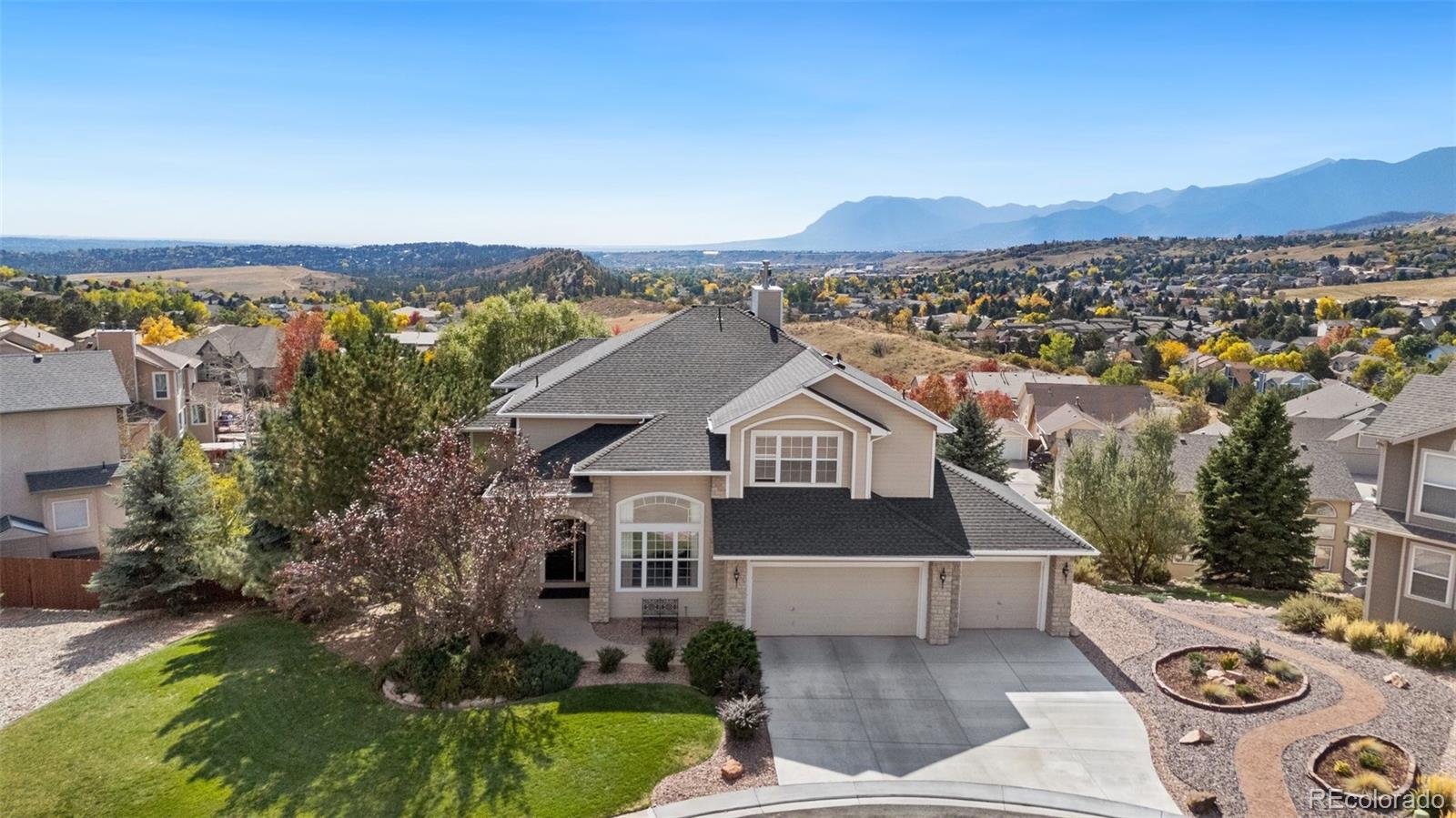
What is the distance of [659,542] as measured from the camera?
21219 millimetres

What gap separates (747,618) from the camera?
2053 centimetres

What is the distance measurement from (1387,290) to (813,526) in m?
200

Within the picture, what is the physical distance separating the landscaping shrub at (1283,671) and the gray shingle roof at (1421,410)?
275 inches

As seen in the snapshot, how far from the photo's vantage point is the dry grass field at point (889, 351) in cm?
10544

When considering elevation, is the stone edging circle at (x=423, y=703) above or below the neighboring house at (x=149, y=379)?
below

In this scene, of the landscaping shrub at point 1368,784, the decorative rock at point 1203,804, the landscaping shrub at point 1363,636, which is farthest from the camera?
the landscaping shrub at point 1363,636

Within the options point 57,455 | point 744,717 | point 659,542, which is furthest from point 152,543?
point 744,717

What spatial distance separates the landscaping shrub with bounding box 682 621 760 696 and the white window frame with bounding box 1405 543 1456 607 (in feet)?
52.7

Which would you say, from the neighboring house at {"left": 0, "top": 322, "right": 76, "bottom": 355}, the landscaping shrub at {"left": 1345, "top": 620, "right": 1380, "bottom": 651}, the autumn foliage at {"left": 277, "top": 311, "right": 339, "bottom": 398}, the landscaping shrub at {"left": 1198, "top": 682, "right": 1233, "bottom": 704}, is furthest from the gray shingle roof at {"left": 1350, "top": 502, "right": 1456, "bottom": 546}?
the neighboring house at {"left": 0, "top": 322, "right": 76, "bottom": 355}

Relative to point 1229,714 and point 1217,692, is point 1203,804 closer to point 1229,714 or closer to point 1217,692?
point 1229,714

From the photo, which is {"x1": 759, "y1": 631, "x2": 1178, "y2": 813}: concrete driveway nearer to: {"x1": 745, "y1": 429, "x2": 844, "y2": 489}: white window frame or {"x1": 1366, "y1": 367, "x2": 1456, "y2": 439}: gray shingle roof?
{"x1": 745, "y1": 429, "x2": 844, "y2": 489}: white window frame

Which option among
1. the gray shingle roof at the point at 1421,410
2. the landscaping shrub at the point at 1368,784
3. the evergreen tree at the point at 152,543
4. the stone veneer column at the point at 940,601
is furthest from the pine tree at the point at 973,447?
the evergreen tree at the point at 152,543

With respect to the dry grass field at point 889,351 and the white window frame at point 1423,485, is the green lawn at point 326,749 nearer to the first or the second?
the white window frame at point 1423,485

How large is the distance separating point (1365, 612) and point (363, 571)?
78.5 ft
